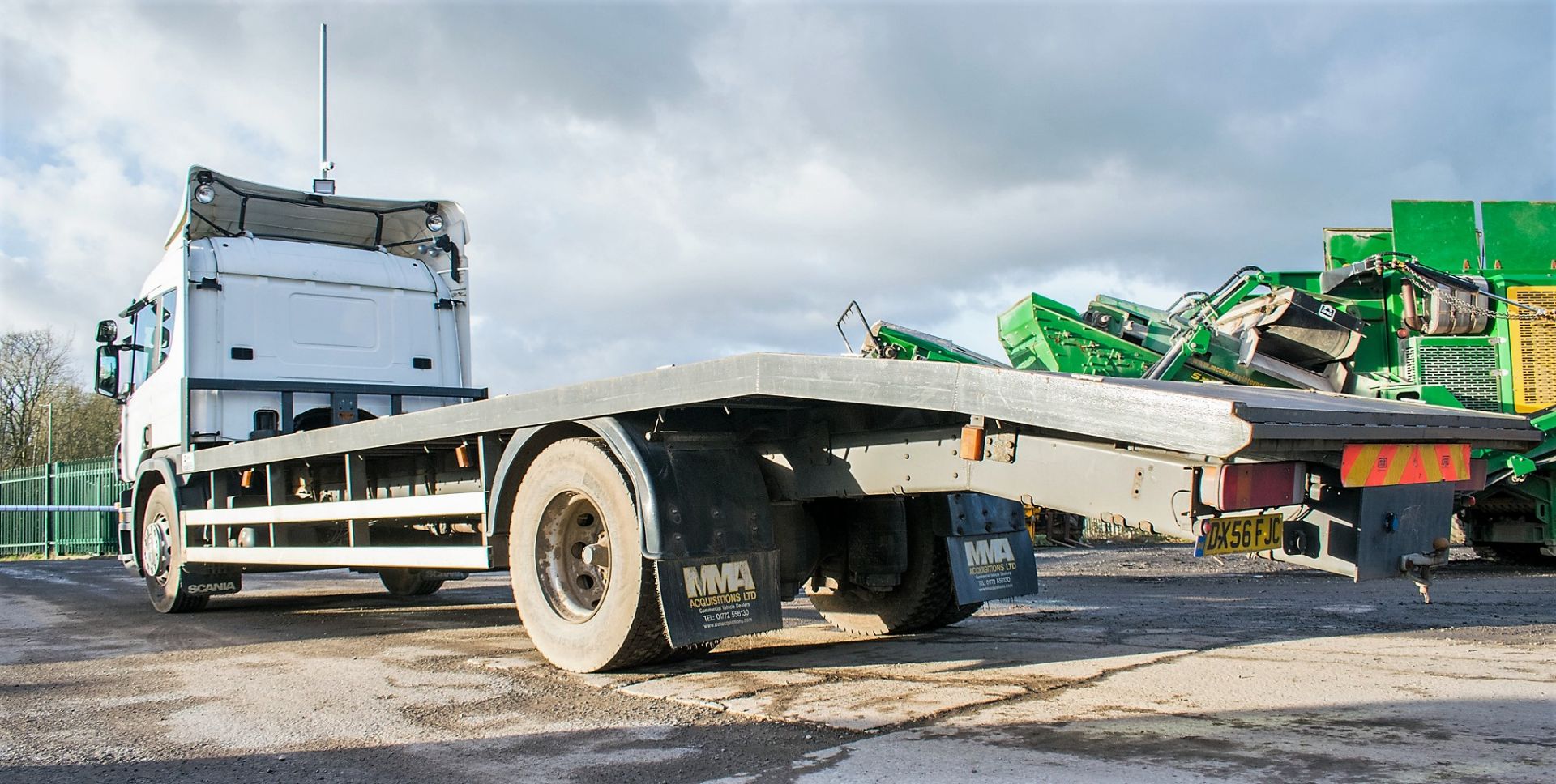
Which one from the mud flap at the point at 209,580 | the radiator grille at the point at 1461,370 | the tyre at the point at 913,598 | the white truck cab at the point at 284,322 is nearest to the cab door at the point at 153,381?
the white truck cab at the point at 284,322

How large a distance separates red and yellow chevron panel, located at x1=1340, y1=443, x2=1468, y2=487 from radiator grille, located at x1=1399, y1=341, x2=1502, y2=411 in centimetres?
789

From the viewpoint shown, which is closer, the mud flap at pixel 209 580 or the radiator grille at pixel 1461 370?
the mud flap at pixel 209 580

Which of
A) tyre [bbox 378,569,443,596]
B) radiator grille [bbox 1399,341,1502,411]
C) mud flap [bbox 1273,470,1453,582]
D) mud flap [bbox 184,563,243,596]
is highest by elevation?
radiator grille [bbox 1399,341,1502,411]

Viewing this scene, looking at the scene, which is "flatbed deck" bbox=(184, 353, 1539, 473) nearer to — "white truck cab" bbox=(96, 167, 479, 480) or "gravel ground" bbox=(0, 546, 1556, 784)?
"gravel ground" bbox=(0, 546, 1556, 784)

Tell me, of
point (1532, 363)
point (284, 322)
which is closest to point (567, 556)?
point (284, 322)

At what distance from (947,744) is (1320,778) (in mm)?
1122

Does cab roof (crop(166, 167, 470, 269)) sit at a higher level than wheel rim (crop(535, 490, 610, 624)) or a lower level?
higher

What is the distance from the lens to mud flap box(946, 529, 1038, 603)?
6.03 metres

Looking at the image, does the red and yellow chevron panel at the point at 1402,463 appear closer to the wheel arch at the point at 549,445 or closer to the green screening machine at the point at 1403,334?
the wheel arch at the point at 549,445

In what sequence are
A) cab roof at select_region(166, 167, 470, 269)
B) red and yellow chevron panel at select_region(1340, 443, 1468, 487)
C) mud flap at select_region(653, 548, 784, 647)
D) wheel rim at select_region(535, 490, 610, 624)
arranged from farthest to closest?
cab roof at select_region(166, 167, 470, 269)
wheel rim at select_region(535, 490, 610, 624)
mud flap at select_region(653, 548, 784, 647)
red and yellow chevron panel at select_region(1340, 443, 1468, 487)

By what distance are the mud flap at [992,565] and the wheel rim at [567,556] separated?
181cm

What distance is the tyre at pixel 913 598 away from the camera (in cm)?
642

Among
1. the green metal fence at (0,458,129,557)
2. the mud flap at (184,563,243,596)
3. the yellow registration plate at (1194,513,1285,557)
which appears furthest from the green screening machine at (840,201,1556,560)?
the green metal fence at (0,458,129,557)

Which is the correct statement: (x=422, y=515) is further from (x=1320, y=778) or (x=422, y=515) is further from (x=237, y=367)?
(x=1320, y=778)
